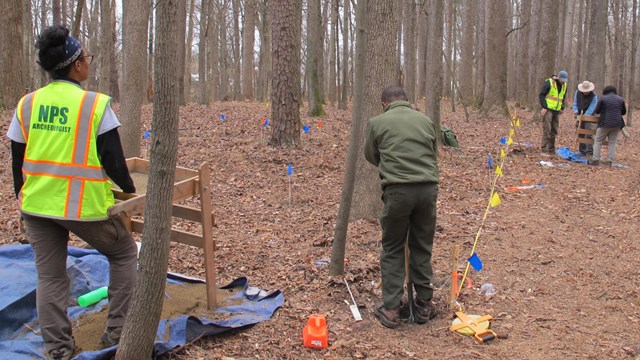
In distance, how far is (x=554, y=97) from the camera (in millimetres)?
12602

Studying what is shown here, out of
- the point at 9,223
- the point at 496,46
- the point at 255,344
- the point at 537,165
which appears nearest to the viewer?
the point at 255,344

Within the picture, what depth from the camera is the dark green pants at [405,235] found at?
4.68 meters

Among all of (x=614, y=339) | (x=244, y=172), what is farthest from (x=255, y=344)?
(x=244, y=172)

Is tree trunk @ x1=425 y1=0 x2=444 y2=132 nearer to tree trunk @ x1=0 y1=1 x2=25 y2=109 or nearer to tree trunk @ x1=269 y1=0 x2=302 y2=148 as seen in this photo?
tree trunk @ x1=269 y1=0 x2=302 y2=148

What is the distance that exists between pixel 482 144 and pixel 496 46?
20.8 feet

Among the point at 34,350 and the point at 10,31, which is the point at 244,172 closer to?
the point at 34,350

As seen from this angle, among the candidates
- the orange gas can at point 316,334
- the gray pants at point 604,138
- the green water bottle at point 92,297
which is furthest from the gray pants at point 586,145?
the green water bottle at point 92,297

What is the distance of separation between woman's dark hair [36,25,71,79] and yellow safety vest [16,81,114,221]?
118 mm

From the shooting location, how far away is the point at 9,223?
6.88 meters

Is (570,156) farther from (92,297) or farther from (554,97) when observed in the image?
Answer: (92,297)

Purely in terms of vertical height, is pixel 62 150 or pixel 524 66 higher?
pixel 524 66

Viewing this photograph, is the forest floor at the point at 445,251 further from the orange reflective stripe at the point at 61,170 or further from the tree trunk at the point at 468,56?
the tree trunk at the point at 468,56

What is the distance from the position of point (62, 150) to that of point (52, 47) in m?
0.64

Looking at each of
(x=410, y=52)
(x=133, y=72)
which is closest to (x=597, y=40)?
(x=410, y=52)
